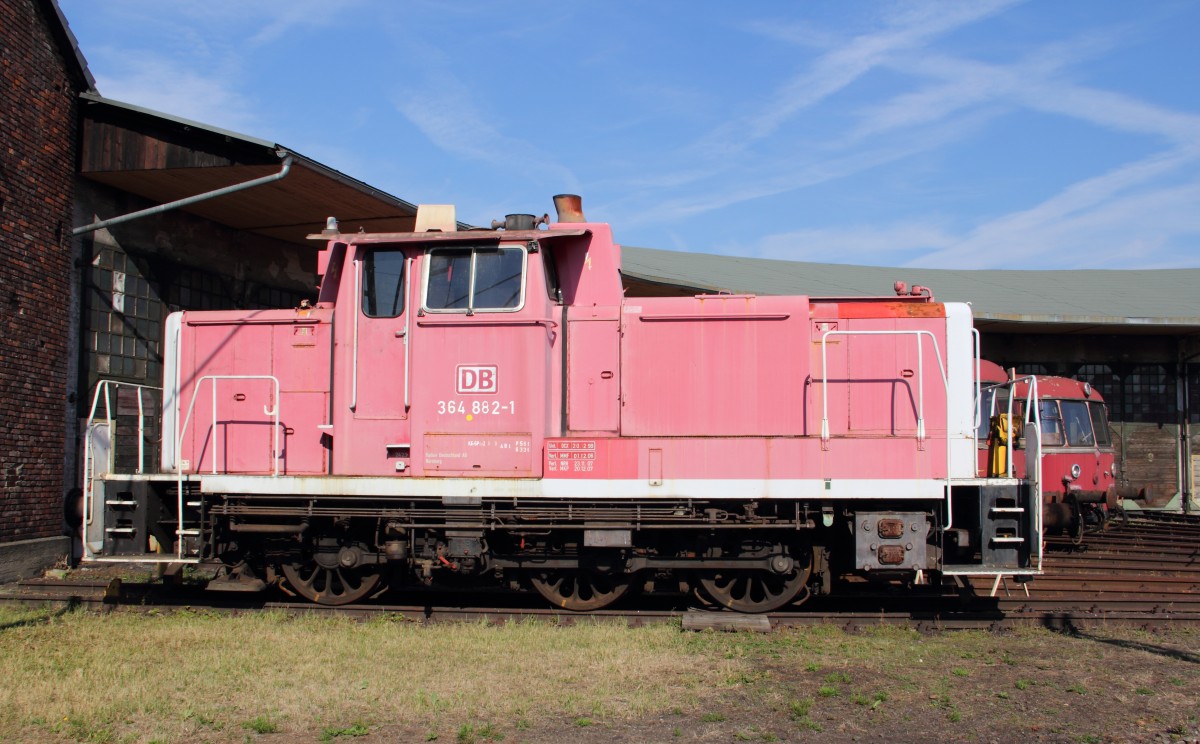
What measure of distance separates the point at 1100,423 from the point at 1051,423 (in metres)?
1.70

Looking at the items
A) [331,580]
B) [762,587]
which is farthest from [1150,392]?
[331,580]

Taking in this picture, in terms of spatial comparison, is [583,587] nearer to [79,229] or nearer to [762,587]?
[762,587]

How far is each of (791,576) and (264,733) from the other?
16.4 feet

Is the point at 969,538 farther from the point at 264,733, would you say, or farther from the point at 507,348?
the point at 264,733

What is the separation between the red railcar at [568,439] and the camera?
8266 mm

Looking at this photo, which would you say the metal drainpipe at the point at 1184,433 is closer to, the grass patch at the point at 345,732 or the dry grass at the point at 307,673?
the dry grass at the point at 307,673

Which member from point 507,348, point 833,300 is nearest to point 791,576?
point 833,300

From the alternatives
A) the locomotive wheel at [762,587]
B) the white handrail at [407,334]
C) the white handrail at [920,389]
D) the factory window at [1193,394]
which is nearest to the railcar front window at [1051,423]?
the factory window at [1193,394]

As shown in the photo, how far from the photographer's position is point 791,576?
8.79 m

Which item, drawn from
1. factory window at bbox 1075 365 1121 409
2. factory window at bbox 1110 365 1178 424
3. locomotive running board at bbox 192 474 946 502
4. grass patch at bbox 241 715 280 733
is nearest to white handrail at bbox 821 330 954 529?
locomotive running board at bbox 192 474 946 502

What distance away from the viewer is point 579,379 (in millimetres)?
8773

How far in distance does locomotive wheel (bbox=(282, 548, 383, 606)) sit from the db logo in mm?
2088

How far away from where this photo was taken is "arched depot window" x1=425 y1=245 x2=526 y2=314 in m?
8.45

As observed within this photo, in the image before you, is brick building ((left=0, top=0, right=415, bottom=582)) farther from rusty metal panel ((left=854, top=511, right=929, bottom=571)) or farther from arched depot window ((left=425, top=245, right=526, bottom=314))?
rusty metal panel ((left=854, top=511, right=929, bottom=571))
